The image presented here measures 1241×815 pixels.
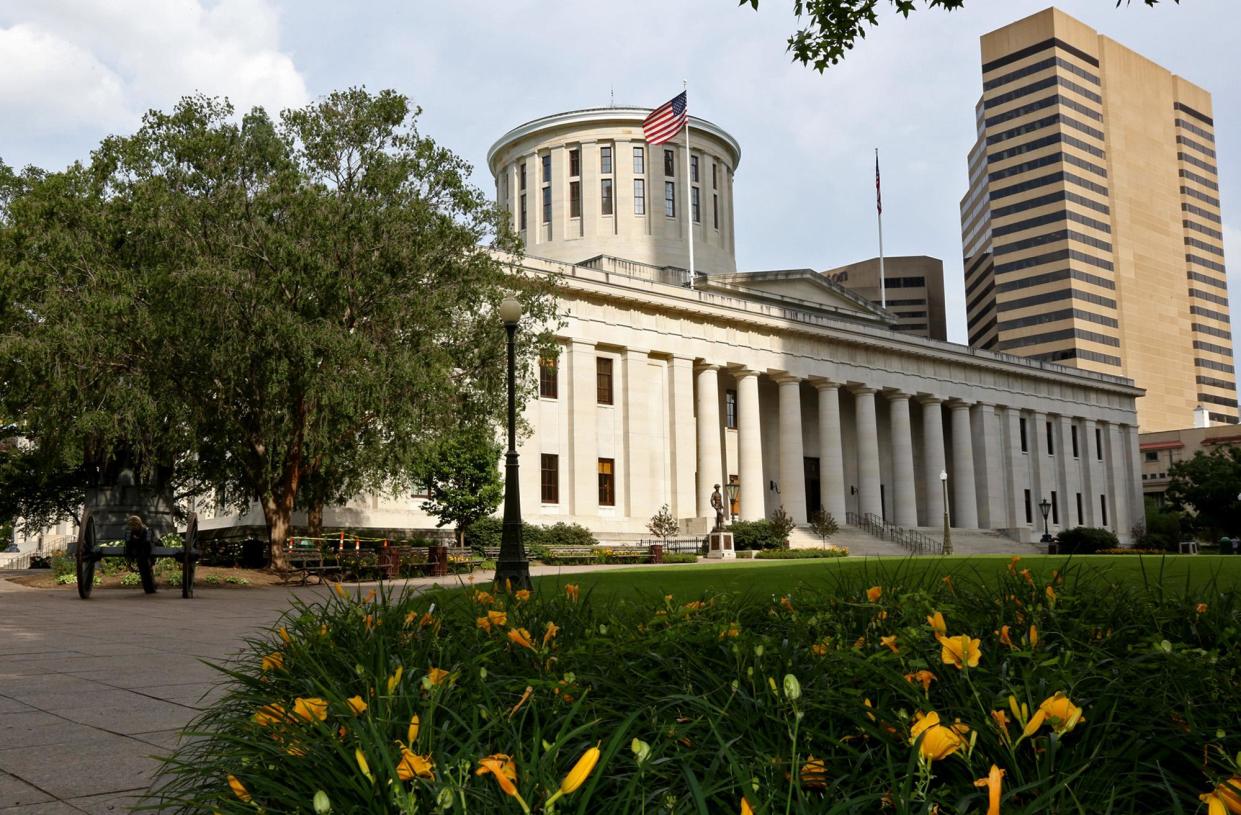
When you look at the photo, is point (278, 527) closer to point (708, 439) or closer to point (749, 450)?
point (708, 439)

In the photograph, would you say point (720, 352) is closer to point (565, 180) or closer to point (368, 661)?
point (565, 180)

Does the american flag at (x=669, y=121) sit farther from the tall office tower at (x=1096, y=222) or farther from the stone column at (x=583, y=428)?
the tall office tower at (x=1096, y=222)

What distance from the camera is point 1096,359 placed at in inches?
5157

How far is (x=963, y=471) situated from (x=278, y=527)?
49.0 m

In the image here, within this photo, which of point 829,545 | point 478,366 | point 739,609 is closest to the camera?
point 739,609

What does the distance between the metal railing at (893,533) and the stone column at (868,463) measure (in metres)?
0.48

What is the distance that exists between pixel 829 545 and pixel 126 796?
47.2 metres

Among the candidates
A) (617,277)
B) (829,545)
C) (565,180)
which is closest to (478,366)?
(617,277)

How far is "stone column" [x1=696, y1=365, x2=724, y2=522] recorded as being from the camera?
52.6 m

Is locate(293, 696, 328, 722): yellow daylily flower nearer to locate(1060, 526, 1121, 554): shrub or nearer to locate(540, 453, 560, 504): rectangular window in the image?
locate(540, 453, 560, 504): rectangular window

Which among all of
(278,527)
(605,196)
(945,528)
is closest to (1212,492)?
(945,528)

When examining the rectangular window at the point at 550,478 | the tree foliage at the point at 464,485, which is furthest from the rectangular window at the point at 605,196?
the tree foliage at the point at 464,485

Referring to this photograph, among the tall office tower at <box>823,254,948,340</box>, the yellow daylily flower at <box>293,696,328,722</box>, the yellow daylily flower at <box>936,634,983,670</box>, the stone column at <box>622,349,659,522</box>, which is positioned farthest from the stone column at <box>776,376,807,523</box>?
the tall office tower at <box>823,254,948,340</box>

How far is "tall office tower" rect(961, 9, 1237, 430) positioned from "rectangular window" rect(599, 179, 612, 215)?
269 feet
